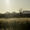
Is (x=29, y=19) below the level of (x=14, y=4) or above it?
below

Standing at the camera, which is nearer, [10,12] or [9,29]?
[10,12]

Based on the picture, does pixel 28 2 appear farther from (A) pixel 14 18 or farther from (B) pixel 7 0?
(A) pixel 14 18

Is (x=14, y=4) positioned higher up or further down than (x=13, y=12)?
higher up

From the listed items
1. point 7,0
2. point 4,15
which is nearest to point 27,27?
point 4,15

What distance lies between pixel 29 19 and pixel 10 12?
16 cm

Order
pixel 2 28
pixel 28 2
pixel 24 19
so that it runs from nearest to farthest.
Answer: pixel 24 19
pixel 2 28
pixel 28 2

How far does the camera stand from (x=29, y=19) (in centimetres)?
45

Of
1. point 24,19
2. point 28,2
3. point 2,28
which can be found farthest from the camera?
point 28,2

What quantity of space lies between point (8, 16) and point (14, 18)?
0.05 m

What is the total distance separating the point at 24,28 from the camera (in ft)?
2.12

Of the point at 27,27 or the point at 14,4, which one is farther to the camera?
the point at 14,4

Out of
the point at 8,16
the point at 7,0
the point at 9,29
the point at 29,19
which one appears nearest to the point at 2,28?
the point at 9,29

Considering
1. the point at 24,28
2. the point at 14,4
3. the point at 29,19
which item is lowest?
the point at 24,28

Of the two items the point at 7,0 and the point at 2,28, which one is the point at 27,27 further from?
the point at 7,0
